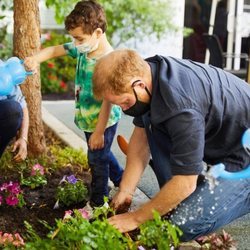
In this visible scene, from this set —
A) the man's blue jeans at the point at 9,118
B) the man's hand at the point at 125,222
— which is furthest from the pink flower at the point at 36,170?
the man's hand at the point at 125,222

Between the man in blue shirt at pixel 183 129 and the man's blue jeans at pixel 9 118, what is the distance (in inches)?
40.9

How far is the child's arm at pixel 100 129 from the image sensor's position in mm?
3125

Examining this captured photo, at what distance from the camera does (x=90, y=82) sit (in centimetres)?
339

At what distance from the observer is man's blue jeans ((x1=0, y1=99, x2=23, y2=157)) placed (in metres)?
3.53

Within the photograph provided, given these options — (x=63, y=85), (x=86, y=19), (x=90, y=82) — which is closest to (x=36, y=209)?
(x=90, y=82)

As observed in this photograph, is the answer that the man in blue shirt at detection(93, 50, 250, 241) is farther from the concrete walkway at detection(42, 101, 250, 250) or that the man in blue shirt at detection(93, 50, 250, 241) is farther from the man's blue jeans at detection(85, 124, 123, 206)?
the concrete walkway at detection(42, 101, 250, 250)

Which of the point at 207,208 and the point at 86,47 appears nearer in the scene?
the point at 207,208

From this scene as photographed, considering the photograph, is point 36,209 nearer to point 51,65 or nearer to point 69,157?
point 69,157

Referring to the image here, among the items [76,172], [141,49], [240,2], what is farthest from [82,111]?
[240,2]

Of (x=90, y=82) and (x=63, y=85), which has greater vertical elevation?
(x=90, y=82)

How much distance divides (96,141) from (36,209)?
0.61m

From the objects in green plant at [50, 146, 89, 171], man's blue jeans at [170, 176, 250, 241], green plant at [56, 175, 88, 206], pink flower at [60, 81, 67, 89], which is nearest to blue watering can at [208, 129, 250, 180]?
man's blue jeans at [170, 176, 250, 241]

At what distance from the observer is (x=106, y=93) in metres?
2.30

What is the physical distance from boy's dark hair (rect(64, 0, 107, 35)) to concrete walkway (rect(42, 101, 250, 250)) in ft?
3.91
